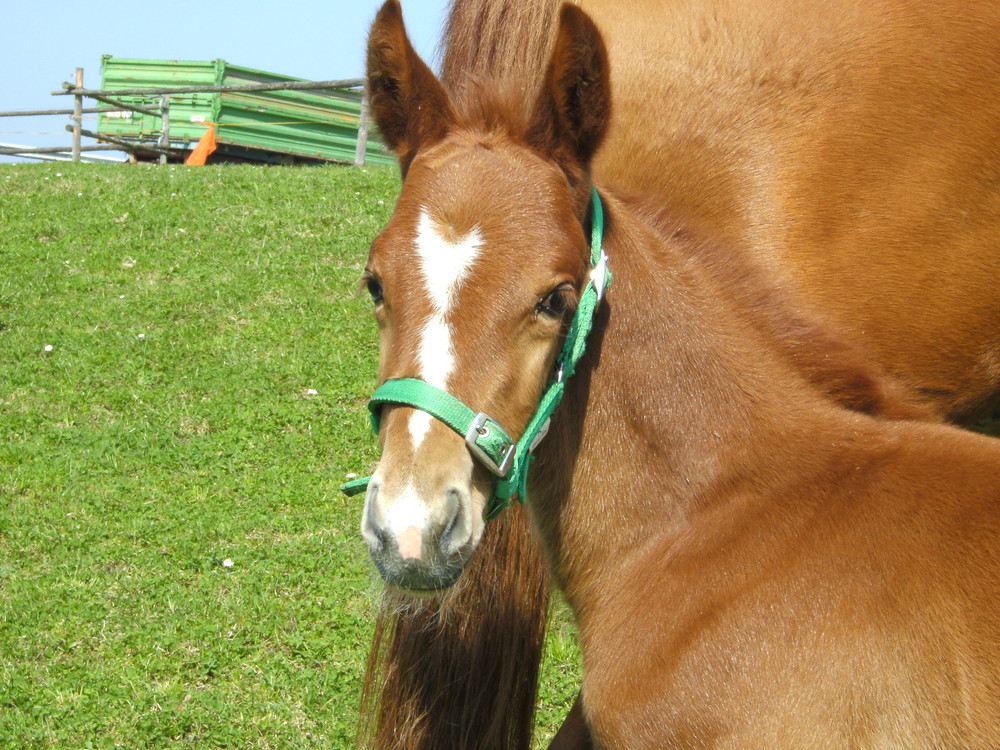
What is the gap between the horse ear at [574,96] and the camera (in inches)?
88.6

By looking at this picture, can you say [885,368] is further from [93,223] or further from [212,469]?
[93,223]

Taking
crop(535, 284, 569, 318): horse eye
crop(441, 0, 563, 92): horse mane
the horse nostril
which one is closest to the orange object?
crop(441, 0, 563, 92): horse mane

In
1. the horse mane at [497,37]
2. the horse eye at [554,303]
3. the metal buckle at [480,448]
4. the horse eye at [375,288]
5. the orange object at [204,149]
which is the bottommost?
the orange object at [204,149]

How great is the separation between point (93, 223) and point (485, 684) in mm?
7429

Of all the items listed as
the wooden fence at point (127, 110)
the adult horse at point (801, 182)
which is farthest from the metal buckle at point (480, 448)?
the wooden fence at point (127, 110)

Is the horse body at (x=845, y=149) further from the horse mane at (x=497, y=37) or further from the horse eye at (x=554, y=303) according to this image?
the horse eye at (x=554, y=303)

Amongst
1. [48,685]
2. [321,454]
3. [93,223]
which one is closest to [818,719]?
[48,685]

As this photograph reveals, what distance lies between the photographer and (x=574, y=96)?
7.63ft

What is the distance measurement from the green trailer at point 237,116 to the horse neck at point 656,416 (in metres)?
14.9

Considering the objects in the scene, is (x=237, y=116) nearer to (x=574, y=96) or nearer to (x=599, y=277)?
(x=574, y=96)

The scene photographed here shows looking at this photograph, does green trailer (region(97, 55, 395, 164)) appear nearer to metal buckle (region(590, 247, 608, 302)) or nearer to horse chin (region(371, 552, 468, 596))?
metal buckle (region(590, 247, 608, 302))

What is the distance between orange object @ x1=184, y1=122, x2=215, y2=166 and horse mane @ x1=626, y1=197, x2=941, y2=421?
47.3ft

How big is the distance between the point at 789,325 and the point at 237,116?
51.3 ft

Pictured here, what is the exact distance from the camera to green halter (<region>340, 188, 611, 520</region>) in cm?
204
